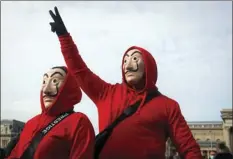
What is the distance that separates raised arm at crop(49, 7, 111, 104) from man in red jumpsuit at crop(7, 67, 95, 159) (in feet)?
0.34

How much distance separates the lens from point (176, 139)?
450 cm

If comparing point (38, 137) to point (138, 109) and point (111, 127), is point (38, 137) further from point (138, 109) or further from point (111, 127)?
point (138, 109)

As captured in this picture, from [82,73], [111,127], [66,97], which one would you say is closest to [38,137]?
[66,97]

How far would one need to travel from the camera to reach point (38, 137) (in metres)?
4.52

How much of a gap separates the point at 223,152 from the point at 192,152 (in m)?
4.91

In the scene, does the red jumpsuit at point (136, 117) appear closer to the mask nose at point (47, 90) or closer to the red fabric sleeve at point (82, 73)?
the red fabric sleeve at point (82, 73)

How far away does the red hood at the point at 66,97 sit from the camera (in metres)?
4.62

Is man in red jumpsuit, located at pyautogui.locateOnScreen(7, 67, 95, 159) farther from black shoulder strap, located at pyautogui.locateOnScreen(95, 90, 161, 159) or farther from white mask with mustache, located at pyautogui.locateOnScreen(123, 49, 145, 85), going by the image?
white mask with mustache, located at pyautogui.locateOnScreen(123, 49, 145, 85)

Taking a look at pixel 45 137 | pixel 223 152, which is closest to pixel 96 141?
pixel 45 137

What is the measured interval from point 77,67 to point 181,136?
1.35 meters

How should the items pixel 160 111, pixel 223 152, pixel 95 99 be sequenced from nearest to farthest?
pixel 160 111 < pixel 95 99 < pixel 223 152

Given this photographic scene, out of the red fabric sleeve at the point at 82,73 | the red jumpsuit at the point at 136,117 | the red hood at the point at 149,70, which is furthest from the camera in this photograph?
the red fabric sleeve at the point at 82,73

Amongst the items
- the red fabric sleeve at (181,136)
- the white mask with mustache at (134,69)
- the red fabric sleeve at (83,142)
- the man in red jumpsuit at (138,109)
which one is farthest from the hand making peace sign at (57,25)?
the red fabric sleeve at (181,136)

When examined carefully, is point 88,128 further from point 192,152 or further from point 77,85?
point 192,152
